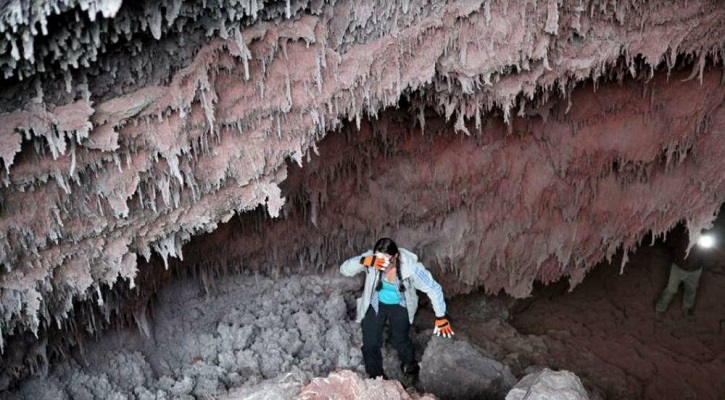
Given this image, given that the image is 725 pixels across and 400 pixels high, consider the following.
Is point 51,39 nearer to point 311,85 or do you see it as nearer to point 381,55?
point 311,85

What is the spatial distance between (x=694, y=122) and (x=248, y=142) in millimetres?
4222

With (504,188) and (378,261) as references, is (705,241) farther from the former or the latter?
(378,261)

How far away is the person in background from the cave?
0.10m

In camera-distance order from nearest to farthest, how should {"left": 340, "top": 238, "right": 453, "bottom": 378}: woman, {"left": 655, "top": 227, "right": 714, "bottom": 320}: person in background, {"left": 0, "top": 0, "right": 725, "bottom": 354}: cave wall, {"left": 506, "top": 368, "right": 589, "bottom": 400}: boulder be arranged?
{"left": 0, "top": 0, "right": 725, "bottom": 354}: cave wall → {"left": 506, "top": 368, "right": 589, "bottom": 400}: boulder → {"left": 340, "top": 238, "right": 453, "bottom": 378}: woman → {"left": 655, "top": 227, "right": 714, "bottom": 320}: person in background

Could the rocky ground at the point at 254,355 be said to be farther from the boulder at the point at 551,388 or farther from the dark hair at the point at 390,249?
the dark hair at the point at 390,249

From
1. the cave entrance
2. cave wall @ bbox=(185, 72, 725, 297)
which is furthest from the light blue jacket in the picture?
the cave entrance

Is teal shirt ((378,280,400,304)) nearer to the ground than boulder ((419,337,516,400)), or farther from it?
farther from it

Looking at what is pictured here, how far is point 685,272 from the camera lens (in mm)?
6691

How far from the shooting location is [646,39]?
4090 mm

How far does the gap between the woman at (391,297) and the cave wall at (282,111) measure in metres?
0.91

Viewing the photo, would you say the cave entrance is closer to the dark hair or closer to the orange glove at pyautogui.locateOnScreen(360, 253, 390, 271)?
the dark hair

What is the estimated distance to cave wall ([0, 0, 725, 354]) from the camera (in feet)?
9.37

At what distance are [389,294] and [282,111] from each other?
6.50ft

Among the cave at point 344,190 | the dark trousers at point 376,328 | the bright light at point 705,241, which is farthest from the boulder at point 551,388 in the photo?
the bright light at point 705,241
